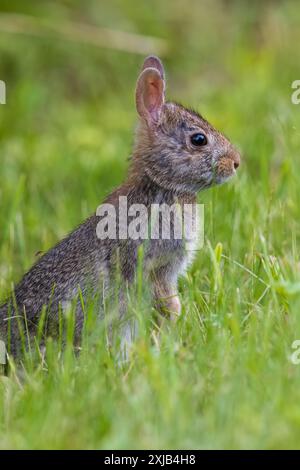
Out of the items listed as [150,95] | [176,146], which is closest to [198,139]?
[176,146]

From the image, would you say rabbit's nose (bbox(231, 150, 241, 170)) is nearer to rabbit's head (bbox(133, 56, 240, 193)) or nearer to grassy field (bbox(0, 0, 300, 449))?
rabbit's head (bbox(133, 56, 240, 193))

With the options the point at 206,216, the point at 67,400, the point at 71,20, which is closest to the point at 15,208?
the point at 206,216

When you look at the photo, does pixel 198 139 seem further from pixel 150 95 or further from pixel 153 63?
pixel 153 63

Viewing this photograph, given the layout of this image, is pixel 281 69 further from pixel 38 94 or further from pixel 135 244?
pixel 135 244

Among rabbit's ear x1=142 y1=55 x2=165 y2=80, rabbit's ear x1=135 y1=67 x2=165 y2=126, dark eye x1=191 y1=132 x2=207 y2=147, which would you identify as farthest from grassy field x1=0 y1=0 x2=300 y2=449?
rabbit's ear x1=142 y1=55 x2=165 y2=80

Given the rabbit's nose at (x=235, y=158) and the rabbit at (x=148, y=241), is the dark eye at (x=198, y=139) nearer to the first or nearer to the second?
the rabbit at (x=148, y=241)

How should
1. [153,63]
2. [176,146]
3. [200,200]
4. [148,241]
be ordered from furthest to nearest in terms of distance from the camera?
[200,200], [153,63], [176,146], [148,241]
